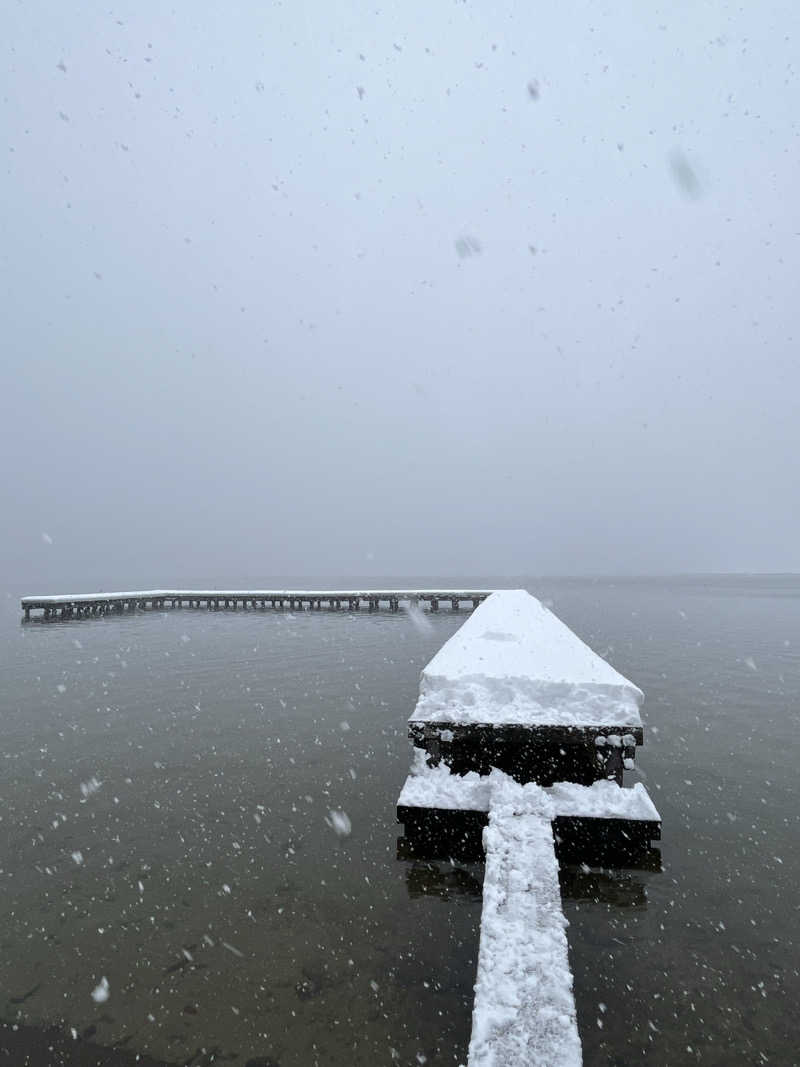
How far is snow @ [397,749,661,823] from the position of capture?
20.2 feet

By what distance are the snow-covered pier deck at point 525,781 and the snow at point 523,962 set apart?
16 mm

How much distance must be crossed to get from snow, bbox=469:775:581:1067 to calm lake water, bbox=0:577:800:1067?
93 centimetres

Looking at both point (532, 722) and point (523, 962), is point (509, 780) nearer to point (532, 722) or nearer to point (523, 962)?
point (532, 722)

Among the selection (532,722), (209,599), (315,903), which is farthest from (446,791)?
(209,599)

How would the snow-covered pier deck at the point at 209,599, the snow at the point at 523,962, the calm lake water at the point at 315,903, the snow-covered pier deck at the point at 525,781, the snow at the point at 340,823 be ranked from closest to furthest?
the snow at the point at 523,962
the calm lake water at the point at 315,903
the snow-covered pier deck at the point at 525,781
the snow at the point at 340,823
the snow-covered pier deck at the point at 209,599

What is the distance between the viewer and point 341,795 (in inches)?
352

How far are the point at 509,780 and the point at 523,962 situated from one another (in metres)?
2.80

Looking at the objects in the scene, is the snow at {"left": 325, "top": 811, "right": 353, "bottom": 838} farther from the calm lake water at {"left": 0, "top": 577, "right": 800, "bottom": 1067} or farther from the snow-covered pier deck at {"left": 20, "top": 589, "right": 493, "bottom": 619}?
the snow-covered pier deck at {"left": 20, "top": 589, "right": 493, "bottom": 619}

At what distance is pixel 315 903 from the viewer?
6.02 metres

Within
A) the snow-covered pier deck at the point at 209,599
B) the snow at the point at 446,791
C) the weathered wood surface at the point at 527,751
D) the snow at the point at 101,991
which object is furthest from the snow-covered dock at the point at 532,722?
the snow-covered pier deck at the point at 209,599

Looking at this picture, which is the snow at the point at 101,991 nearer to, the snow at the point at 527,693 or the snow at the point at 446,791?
the snow at the point at 446,791

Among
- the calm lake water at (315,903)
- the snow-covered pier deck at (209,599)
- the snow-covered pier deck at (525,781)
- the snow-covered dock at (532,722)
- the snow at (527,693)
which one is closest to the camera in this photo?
the calm lake water at (315,903)

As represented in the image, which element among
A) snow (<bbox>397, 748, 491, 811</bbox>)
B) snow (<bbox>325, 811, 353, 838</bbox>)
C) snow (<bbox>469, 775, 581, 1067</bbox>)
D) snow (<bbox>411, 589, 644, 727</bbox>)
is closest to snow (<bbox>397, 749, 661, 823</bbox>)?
snow (<bbox>397, 748, 491, 811</bbox>)

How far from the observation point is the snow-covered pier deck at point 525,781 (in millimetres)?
4570
